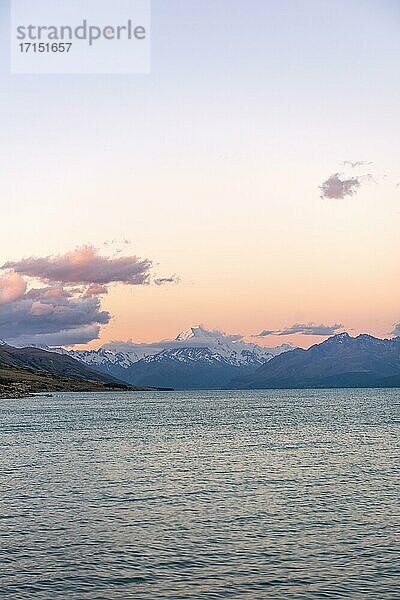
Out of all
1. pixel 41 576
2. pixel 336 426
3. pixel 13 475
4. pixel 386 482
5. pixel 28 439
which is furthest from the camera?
pixel 336 426

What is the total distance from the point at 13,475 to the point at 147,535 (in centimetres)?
3170

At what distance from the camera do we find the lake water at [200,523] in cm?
3500

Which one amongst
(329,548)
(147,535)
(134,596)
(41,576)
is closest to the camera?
(134,596)

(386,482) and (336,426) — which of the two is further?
(336,426)

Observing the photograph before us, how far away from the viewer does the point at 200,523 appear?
48.2 meters

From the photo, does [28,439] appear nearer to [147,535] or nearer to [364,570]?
[147,535]

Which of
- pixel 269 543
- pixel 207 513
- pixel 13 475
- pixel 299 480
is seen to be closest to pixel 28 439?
pixel 13 475

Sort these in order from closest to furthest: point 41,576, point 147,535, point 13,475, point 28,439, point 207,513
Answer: point 41,576 → point 147,535 → point 207,513 → point 13,475 → point 28,439

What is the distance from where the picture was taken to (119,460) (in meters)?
83.8

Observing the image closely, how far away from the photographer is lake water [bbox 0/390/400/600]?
35.0 metres

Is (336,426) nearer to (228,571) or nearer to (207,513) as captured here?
(207,513)

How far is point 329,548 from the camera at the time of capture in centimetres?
4125

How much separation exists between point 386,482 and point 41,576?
3937cm

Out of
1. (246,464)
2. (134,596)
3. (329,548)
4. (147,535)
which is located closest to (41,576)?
(134,596)
